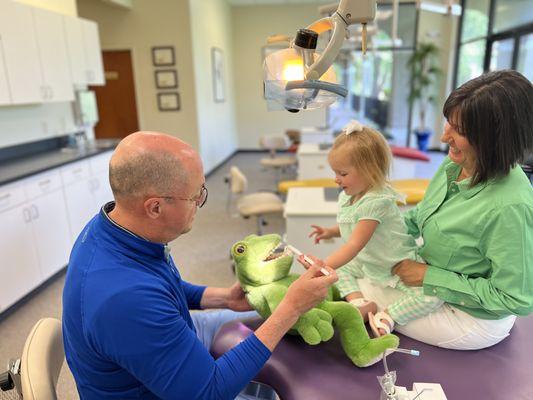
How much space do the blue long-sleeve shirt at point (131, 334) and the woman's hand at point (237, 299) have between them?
0.34 meters

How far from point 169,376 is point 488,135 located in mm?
990

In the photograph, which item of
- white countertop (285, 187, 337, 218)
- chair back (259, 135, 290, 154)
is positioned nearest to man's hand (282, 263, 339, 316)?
white countertop (285, 187, 337, 218)

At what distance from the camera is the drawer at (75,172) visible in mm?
3066

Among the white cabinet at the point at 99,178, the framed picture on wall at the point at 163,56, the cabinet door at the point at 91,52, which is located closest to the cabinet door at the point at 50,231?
the white cabinet at the point at 99,178

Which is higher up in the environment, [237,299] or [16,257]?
[237,299]

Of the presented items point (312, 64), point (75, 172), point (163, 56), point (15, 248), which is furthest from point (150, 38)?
point (312, 64)

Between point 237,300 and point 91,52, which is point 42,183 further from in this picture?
point 237,300

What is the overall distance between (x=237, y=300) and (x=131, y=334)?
0.55 m

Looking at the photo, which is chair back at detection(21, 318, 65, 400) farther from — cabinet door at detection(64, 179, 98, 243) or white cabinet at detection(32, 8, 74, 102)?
white cabinet at detection(32, 8, 74, 102)

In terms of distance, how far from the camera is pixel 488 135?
42.1 inches

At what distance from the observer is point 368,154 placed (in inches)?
55.7

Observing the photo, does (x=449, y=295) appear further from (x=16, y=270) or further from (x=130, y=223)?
(x=16, y=270)

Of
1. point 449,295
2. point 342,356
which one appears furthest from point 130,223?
point 449,295

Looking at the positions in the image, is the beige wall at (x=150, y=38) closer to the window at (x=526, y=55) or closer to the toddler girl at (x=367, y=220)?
the window at (x=526, y=55)
